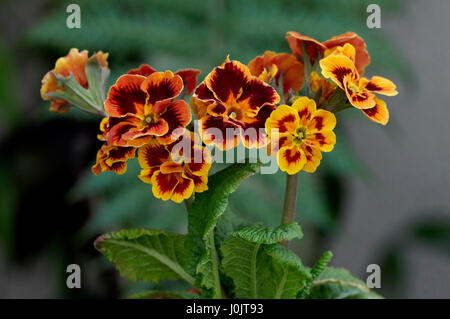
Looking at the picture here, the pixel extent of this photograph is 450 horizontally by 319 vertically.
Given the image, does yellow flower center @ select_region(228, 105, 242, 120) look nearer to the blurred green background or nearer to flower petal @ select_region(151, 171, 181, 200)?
flower petal @ select_region(151, 171, 181, 200)

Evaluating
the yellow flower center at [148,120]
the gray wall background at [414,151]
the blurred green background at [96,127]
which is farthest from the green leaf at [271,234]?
the gray wall background at [414,151]

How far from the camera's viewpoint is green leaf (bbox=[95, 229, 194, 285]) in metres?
0.44

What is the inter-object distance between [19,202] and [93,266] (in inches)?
10.8

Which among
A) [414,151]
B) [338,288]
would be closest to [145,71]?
[338,288]

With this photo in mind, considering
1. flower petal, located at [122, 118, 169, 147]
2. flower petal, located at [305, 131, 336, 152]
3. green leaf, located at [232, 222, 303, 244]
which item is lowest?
green leaf, located at [232, 222, 303, 244]

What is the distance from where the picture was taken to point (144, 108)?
0.37 metres

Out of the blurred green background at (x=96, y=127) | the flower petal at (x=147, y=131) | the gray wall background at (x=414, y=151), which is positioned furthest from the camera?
the gray wall background at (x=414, y=151)

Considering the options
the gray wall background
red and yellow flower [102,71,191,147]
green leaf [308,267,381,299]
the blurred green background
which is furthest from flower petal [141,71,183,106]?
the gray wall background

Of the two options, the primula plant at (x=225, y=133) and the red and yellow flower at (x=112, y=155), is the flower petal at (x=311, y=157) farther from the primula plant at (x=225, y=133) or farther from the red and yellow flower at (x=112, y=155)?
the red and yellow flower at (x=112, y=155)

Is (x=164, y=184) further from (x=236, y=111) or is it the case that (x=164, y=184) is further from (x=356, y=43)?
(x=356, y=43)

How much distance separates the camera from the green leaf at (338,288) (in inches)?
17.9

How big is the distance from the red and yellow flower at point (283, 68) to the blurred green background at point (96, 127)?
0.60 meters

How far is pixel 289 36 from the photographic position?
427 millimetres
